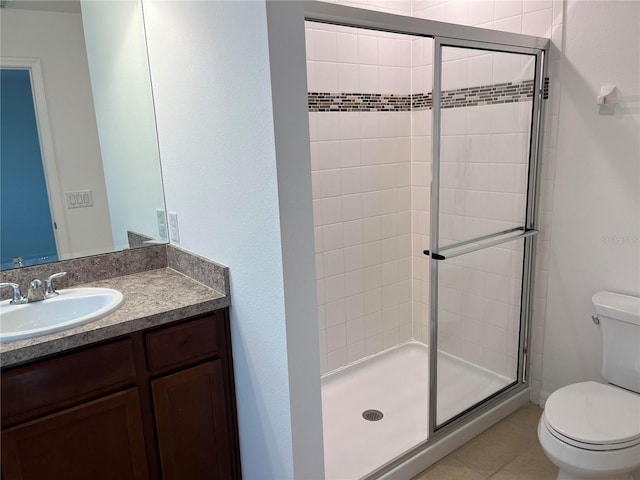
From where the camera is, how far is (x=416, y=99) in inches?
112

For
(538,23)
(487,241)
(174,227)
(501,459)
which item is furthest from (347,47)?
(501,459)

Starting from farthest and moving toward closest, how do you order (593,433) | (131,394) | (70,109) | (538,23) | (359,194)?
(359,194) → (538,23) → (70,109) → (593,433) → (131,394)

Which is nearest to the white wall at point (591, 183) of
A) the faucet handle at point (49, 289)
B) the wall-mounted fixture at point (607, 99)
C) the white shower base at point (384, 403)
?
the wall-mounted fixture at point (607, 99)

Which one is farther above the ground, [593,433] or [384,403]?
[593,433]

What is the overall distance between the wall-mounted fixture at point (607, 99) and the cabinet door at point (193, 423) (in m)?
1.91

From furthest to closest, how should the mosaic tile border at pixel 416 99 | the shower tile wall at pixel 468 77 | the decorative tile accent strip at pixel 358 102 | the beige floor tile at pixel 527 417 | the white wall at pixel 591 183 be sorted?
the decorative tile accent strip at pixel 358 102 < the beige floor tile at pixel 527 417 < the shower tile wall at pixel 468 77 < the mosaic tile border at pixel 416 99 < the white wall at pixel 591 183

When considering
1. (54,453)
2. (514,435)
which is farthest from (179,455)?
(514,435)

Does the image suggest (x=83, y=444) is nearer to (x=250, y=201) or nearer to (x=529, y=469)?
(x=250, y=201)

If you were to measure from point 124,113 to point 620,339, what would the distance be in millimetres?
2272

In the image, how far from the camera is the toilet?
5.29 ft

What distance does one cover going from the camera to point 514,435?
226 cm

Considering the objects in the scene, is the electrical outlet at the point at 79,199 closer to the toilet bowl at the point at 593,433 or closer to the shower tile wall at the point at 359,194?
the shower tile wall at the point at 359,194

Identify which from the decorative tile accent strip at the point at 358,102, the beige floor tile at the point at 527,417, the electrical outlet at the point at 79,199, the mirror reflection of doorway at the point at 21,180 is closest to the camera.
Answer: the mirror reflection of doorway at the point at 21,180

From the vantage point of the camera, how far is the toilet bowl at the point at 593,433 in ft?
5.27
